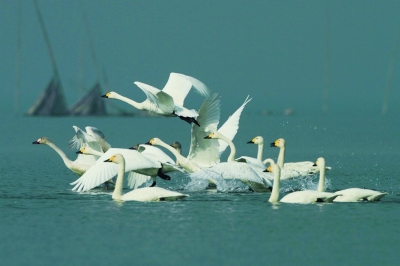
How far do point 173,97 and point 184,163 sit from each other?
1.63 meters

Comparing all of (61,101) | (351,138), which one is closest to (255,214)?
(351,138)

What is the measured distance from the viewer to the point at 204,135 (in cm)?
2298

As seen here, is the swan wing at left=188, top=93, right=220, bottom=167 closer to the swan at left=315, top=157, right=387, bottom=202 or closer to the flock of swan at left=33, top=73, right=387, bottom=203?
the flock of swan at left=33, top=73, right=387, bottom=203

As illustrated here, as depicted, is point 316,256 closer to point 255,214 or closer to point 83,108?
point 255,214

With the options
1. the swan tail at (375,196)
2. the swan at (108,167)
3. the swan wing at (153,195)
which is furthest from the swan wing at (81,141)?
the swan tail at (375,196)

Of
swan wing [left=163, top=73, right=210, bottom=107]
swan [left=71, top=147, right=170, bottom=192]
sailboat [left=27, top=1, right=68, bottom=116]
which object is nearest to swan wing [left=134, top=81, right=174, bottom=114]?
swan wing [left=163, top=73, right=210, bottom=107]

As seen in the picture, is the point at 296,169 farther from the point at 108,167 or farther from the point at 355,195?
the point at 108,167

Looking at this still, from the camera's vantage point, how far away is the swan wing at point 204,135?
22844 mm

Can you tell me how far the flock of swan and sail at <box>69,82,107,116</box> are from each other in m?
78.8

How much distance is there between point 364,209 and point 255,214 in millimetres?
1845

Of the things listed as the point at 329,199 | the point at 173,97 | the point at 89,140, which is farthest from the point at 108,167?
the point at 329,199

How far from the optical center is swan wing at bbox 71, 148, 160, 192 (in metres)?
19.9

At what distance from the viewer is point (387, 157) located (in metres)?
35.6

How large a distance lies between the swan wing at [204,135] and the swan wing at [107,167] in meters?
2.24
